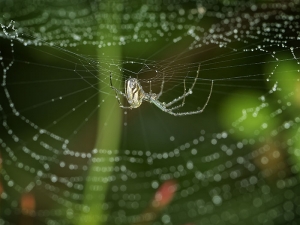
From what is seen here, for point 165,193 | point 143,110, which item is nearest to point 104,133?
point 143,110

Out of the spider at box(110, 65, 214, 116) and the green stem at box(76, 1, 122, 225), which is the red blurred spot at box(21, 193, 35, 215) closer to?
the green stem at box(76, 1, 122, 225)

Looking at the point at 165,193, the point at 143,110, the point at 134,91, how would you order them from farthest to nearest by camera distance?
the point at 143,110
the point at 165,193
the point at 134,91

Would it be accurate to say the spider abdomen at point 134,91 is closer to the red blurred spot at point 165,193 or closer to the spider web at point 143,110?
the spider web at point 143,110

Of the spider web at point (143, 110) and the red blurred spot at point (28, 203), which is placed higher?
the spider web at point (143, 110)

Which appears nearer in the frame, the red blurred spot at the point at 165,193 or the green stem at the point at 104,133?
the green stem at the point at 104,133

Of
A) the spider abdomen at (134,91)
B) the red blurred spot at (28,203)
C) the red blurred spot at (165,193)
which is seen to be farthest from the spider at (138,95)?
the red blurred spot at (28,203)

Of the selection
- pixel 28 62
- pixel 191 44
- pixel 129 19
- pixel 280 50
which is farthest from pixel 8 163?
pixel 280 50

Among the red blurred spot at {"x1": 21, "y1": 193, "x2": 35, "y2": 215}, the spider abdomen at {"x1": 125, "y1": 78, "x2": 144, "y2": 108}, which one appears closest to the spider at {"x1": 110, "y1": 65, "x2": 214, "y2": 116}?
the spider abdomen at {"x1": 125, "y1": 78, "x2": 144, "y2": 108}

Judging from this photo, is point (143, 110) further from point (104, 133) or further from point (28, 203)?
point (28, 203)
